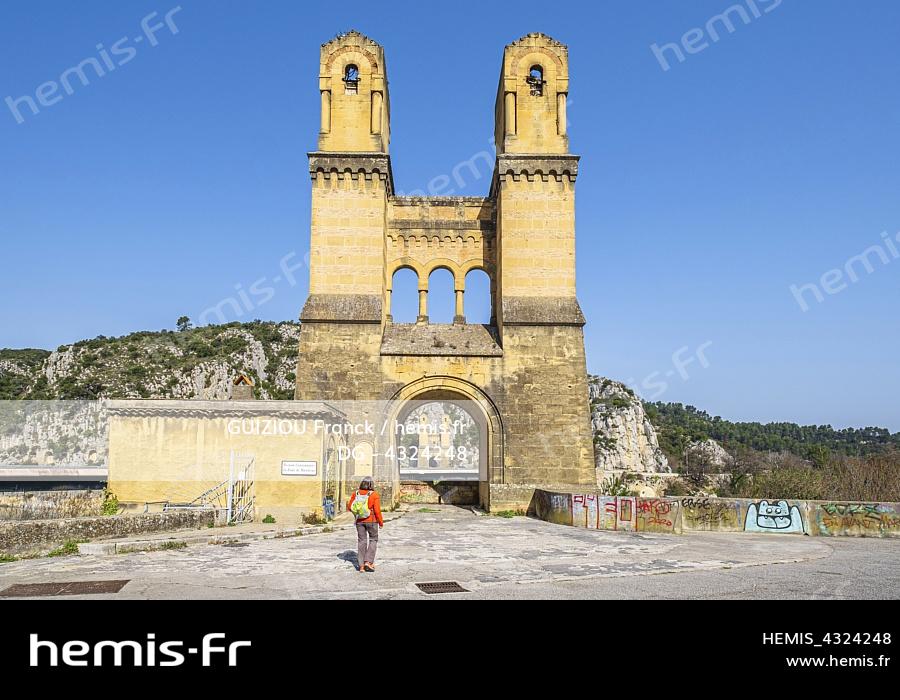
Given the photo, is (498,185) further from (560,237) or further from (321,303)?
(321,303)

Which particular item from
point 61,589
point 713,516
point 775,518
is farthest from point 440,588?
point 775,518

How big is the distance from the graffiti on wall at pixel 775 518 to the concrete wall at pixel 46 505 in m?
15.9

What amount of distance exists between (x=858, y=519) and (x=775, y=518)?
1834 millimetres

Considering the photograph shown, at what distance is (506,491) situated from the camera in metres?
21.2

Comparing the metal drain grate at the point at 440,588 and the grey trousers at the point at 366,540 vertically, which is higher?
the grey trousers at the point at 366,540

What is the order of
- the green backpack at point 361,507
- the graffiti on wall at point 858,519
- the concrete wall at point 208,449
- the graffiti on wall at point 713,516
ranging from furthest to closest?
the concrete wall at point 208,449, the graffiti on wall at point 713,516, the graffiti on wall at point 858,519, the green backpack at point 361,507

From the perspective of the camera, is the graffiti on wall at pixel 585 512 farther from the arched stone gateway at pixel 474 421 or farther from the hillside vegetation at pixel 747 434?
the hillside vegetation at pixel 747 434

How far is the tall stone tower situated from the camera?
71.2ft

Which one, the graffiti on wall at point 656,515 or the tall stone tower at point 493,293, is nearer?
the graffiti on wall at point 656,515

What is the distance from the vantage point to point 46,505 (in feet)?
57.0

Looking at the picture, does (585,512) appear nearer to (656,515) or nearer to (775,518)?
(656,515)

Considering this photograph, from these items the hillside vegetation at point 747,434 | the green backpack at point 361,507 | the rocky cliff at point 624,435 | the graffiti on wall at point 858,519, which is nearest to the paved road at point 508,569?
the green backpack at point 361,507

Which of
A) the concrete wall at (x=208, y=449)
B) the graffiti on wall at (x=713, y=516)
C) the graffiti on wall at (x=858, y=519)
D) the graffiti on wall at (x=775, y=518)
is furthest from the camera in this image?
the concrete wall at (x=208, y=449)

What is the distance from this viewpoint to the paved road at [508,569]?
8227 millimetres
